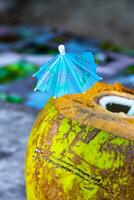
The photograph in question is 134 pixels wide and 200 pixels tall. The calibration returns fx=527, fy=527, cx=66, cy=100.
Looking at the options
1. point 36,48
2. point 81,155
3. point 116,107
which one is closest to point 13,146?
point 116,107

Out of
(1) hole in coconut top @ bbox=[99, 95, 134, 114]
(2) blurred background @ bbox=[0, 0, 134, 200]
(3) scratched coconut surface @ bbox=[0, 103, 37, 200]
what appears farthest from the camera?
(2) blurred background @ bbox=[0, 0, 134, 200]

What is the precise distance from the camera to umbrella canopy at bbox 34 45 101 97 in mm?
1807

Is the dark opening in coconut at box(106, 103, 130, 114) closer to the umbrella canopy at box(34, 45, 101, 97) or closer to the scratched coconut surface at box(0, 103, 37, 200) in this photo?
the umbrella canopy at box(34, 45, 101, 97)

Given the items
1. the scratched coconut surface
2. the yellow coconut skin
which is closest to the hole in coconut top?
the yellow coconut skin

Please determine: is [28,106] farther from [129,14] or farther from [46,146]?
[129,14]

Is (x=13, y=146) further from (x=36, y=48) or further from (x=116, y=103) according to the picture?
(x=36, y=48)

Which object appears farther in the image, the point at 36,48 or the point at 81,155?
the point at 36,48

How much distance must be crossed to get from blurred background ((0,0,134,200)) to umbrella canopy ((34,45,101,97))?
124mm

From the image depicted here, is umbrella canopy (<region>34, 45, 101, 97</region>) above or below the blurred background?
below

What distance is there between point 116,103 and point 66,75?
0.36 m

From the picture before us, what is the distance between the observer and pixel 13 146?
3094 mm

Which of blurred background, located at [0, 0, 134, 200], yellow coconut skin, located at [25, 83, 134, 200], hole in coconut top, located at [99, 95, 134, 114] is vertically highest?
blurred background, located at [0, 0, 134, 200]

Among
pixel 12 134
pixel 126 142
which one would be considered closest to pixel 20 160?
pixel 12 134

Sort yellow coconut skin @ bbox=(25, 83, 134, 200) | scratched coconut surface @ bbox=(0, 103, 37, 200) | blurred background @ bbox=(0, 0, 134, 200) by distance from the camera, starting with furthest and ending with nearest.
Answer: blurred background @ bbox=(0, 0, 134, 200)
scratched coconut surface @ bbox=(0, 103, 37, 200)
yellow coconut skin @ bbox=(25, 83, 134, 200)
